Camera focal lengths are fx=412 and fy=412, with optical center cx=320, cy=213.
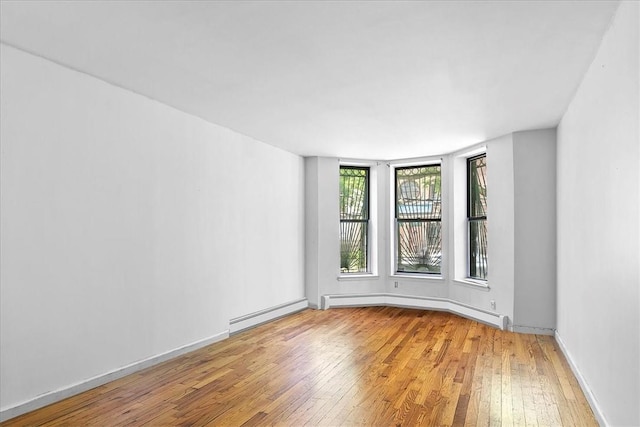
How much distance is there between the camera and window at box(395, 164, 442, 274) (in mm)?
6973

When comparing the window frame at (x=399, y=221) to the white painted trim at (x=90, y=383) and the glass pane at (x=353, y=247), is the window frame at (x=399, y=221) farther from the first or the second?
the white painted trim at (x=90, y=383)

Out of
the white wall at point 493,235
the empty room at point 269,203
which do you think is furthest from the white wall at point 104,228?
the white wall at point 493,235

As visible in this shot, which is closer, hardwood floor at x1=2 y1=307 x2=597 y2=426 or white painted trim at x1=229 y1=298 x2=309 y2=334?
hardwood floor at x1=2 y1=307 x2=597 y2=426

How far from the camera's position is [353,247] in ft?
24.0

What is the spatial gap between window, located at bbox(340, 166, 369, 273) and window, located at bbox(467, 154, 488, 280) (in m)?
1.76

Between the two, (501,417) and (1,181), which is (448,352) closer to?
(501,417)

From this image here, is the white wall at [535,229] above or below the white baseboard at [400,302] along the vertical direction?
above

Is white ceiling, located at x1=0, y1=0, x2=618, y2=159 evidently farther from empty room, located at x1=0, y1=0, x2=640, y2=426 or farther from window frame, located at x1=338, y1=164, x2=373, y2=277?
window frame, located at x1=338, y1=164, x2=373, y2=277

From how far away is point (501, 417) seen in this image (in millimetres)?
2891

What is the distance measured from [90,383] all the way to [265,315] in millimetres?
2649

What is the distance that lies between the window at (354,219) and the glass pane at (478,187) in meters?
1.80

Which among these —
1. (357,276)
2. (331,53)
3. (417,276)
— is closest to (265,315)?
(357,276)

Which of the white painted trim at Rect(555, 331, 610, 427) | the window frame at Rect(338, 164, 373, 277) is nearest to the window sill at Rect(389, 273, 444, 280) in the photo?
the window frame at Rect(338, 164, 373, 277)

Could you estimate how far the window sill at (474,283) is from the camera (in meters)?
5.79
